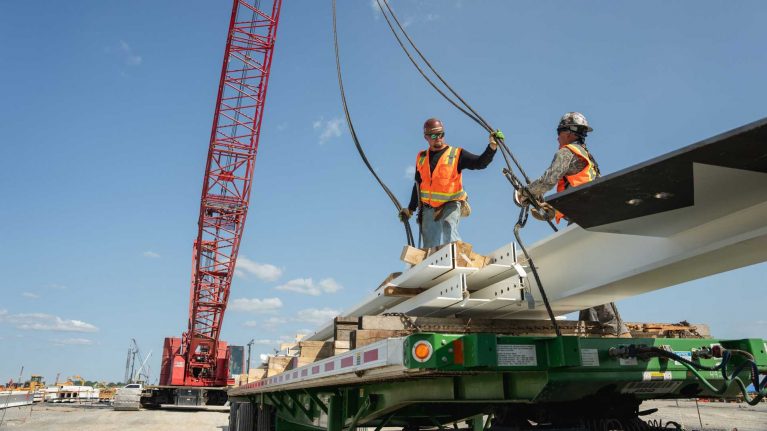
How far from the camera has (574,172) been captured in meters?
4.16

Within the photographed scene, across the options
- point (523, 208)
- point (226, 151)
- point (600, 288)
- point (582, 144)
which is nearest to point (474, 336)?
point (600, 288)

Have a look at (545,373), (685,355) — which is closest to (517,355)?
(545,373)

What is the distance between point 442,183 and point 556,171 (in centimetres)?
168

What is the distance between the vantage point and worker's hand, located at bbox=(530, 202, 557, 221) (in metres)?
3.88

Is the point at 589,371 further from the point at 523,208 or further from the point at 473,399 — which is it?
the point at 523,208

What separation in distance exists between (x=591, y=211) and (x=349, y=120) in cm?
412

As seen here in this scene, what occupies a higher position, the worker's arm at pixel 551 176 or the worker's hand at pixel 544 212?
the worker's arm at pixel 551 176

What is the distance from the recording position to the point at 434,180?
18.4 feet

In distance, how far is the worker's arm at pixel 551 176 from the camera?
13.0 feet

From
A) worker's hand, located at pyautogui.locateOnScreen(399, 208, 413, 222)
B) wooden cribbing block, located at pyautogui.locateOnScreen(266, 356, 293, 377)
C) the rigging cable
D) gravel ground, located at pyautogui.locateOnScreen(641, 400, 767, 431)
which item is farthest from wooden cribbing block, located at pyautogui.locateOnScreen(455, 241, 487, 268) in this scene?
gravel ground, located at pyautogui.locateOnScreen(641, 400, 767, 431)

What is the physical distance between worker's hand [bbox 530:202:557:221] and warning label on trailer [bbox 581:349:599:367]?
1315 millimetres

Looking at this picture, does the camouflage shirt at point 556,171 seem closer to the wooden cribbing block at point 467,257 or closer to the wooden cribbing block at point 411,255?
the wooden cribbing block at point 467,257

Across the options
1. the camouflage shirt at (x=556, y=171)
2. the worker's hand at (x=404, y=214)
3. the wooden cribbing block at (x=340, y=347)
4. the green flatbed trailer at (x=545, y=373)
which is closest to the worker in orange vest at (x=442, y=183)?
the worker's hand at (x=404, y=214)

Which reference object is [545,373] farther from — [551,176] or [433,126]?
[433,126]
